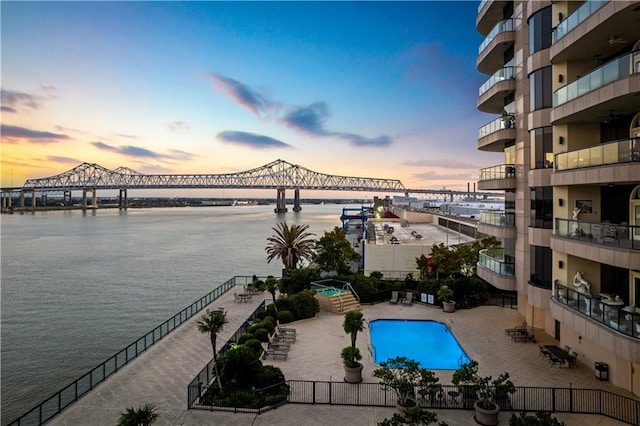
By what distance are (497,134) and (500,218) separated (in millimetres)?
4705

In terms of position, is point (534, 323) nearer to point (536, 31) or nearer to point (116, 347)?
point (536, 31)

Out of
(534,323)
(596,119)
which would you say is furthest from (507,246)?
(596,119)

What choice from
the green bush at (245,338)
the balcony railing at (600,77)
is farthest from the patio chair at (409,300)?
the balcony railing at (600,77)

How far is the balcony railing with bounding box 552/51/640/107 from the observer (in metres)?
12.5

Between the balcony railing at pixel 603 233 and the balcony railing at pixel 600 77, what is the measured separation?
15.0ft

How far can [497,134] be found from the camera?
23391 mm

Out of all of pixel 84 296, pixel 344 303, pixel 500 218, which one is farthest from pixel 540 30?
pixel 84 296

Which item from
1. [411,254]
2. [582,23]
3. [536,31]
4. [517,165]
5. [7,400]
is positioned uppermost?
[536,31]

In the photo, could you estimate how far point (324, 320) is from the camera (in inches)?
1017

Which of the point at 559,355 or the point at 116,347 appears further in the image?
the point at 116,347

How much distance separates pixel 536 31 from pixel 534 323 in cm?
1470

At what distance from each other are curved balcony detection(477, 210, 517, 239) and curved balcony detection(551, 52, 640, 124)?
6955 mm

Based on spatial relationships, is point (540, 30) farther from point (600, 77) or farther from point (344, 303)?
point (344, 303)

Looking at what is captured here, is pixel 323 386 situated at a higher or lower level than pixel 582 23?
lower
